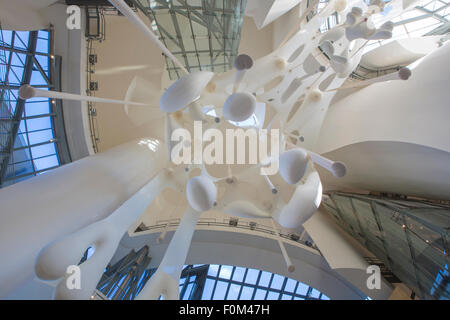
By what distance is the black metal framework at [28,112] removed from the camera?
7375 mm

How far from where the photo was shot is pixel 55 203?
128 inches

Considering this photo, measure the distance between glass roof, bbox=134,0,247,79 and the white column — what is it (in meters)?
2.98

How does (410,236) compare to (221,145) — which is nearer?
(221,145)

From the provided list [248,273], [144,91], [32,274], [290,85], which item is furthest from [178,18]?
[248,273]

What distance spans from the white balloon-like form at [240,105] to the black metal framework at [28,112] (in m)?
7.27

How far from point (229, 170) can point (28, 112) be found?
8753 millimetres

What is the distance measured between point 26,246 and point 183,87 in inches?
99.2

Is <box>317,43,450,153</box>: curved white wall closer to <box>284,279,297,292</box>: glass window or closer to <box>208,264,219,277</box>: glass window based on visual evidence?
<box>284,279,297,292</box>: glass window

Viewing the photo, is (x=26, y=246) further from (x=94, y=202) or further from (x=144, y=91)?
(x=144, y=91)

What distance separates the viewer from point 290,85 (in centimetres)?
427

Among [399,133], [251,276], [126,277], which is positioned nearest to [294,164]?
[399,133]

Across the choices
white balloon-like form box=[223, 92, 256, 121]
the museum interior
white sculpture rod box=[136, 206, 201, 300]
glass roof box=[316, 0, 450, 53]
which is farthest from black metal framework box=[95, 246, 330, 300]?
glass roof box=[316, 0, 450, 53]

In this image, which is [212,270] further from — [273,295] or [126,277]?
[126,277]

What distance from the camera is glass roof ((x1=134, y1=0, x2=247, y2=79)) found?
193 inches
